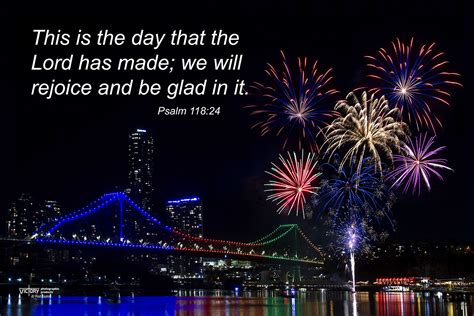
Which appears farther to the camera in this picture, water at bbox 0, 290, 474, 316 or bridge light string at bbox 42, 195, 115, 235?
bridge light string at bbox 42, 195, 115, 235

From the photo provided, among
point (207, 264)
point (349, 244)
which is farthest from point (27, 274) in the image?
point (349, 244)

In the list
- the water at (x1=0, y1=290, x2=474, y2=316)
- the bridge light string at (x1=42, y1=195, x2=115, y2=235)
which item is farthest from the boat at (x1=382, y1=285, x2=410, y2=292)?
the bridge light string at (x1=42, y1=195, x2=115, y2=235)

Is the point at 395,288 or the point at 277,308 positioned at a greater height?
the point at 395,288

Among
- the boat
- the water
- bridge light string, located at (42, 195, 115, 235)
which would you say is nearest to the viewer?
the water

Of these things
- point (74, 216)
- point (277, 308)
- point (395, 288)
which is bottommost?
point (277, 308)

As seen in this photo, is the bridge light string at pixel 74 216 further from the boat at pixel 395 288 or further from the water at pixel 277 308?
the boat at pixel 395 288

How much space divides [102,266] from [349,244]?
94.9 metres

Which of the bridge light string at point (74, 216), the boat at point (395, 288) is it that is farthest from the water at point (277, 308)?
the boat at point (395, 288)

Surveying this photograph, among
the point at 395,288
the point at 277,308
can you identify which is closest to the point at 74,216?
the point at 395,288

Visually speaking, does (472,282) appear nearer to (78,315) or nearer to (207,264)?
(78,315)

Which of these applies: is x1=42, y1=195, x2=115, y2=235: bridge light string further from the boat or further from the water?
the boat

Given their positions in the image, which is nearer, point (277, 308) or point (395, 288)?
point (277, 308)

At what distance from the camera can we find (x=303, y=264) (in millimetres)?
134750

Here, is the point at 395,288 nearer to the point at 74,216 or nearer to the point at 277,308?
the point at 74,216
